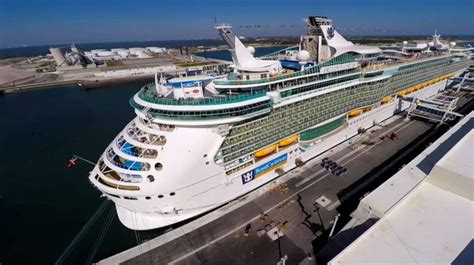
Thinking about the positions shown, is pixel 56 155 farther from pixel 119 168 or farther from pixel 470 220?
pixel 470 220

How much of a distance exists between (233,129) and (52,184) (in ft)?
84.9

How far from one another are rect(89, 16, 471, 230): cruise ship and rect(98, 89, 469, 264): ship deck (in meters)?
1.37

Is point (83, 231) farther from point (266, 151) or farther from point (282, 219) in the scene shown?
point (266, 151)

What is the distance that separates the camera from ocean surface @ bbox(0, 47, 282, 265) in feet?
69.7

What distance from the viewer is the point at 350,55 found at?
96.4 ft

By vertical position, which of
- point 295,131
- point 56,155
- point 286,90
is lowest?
point 56,155

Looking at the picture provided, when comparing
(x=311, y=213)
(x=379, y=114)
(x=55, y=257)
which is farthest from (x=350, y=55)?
(x=55, y=257)

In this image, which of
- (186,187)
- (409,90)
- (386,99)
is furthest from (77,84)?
(409,90)

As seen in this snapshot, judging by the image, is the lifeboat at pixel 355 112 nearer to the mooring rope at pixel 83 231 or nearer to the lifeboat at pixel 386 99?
the lifeboat at pixel 386 99

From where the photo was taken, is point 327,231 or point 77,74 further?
point 77,74

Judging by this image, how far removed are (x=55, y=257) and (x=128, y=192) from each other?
9.53m

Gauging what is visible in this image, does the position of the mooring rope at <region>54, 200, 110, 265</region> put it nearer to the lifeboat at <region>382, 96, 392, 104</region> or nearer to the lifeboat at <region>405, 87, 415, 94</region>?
the lifeboat at <region>382, 96, 392, 104</region>

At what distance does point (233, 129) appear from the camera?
21172mm

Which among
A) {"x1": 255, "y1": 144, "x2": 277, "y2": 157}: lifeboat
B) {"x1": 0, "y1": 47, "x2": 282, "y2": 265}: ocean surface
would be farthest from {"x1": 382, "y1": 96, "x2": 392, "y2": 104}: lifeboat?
{"x1": 0, "y1": 47, "x2": 282, "y2": 265}: ocean surface
